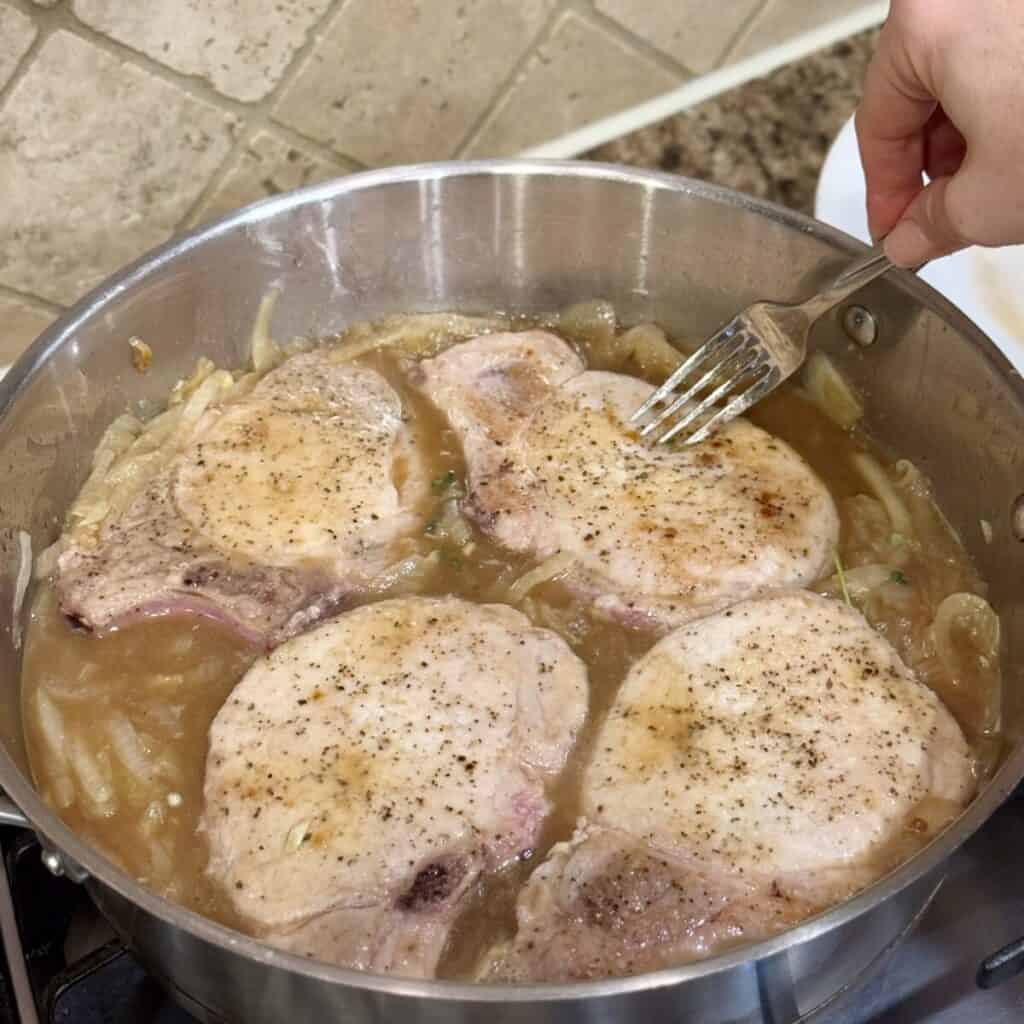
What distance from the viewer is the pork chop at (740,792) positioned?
49.7 inches

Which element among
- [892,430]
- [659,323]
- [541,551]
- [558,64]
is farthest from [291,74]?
[892,430]

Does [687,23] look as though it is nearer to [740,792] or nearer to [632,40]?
[632,40]

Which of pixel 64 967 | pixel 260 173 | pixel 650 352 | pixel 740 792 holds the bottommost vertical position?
pixel 64 967

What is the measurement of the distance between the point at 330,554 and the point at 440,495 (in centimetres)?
20

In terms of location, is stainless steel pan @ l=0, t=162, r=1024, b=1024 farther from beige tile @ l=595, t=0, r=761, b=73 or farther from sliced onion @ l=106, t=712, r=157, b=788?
beige tile @ l=595, t=0, r=761, b=73

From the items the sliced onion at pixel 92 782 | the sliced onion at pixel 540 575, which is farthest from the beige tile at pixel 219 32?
the sliced onion at pixel 92 782

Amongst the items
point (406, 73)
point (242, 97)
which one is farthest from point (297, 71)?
point (406, 73)

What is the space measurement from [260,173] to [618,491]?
83cm

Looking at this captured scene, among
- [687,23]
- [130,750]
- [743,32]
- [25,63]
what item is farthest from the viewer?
[743,32]

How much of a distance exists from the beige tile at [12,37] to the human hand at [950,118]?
1108mm

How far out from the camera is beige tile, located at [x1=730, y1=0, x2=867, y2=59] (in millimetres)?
2430

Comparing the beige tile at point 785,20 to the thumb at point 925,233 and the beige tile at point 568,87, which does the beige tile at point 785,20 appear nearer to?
the beige tile at point 568,87

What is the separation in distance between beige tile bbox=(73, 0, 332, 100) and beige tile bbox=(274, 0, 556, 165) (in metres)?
0.05

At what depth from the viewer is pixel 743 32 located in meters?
2.42
